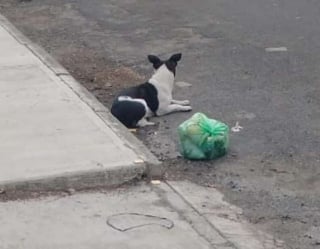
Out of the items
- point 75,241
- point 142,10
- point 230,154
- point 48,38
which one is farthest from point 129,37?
point 75,241

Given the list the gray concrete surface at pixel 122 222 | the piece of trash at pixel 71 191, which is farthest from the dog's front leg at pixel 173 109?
the piece of trash at pixel 71 191

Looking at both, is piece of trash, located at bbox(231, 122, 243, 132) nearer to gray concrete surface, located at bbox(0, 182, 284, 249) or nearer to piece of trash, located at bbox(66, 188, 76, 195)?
gray concrete surface, located at bbox(0, 182, 284, 249)

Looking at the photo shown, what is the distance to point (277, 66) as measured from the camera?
426 inches

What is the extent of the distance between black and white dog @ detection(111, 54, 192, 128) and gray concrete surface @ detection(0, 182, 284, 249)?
1685 mm

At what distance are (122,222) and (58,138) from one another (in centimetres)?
161

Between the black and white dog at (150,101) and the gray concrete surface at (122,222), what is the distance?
1685mm

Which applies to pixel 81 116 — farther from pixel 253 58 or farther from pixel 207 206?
pixel 253 58

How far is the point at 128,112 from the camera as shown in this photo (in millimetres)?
Answer: 8453

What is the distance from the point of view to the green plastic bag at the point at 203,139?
761cm

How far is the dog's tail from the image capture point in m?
8.45

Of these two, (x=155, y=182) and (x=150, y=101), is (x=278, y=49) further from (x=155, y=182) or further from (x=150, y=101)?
(x=155, y=182)

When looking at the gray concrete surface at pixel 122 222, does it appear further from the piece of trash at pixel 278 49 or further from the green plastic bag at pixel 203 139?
the piece of trash at pixel 278 49

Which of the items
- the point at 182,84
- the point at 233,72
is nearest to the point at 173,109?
the point at 182,84

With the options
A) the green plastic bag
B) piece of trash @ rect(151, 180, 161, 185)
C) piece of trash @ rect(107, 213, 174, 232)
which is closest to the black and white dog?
the green plastic bag
